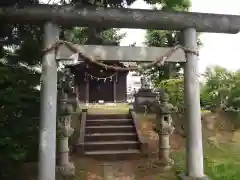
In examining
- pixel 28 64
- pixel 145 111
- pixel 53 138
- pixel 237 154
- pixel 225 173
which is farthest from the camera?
pixel 145 111

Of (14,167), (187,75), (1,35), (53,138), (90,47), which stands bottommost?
(14,167)

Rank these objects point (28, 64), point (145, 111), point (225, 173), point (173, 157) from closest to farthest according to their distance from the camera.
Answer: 1. point (28, 64)
2. point (225, 173)
3. point (173, 157)
4. point (145, 111)

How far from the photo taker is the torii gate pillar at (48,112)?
4.18 meters

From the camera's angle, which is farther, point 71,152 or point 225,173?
point 71,152

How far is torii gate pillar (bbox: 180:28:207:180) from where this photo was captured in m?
4.65

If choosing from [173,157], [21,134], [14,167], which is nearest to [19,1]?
[21,134]

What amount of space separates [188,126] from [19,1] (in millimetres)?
4093

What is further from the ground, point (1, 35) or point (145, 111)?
point (1, 35)

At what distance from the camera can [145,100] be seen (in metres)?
12.6

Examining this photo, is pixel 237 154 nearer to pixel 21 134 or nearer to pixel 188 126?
pixel 188 126

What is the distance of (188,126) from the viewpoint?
15.6 feet

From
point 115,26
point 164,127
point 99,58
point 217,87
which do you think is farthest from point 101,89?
point 99,58

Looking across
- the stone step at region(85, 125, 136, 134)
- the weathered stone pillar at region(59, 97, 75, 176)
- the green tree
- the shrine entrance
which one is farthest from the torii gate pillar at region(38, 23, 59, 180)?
the shrine entrance

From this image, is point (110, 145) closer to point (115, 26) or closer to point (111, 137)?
point (111, 137)
